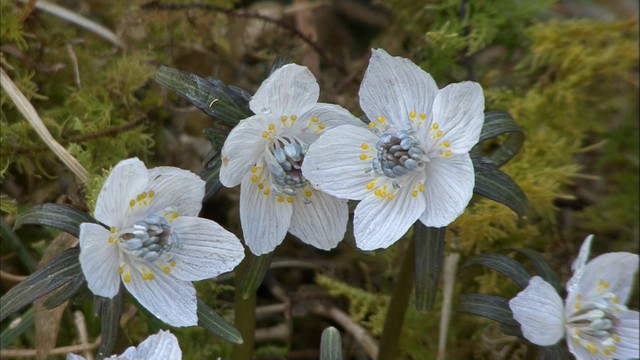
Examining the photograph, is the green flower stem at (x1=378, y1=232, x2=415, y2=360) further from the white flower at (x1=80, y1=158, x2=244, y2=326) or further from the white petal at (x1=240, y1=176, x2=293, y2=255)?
the white flower at (x1=80, y1=158, x2=244, y2=326)

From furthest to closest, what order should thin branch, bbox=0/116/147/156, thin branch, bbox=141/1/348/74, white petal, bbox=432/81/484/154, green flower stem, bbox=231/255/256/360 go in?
thin branch, bbox=141/1/348/74 → thin branch, bbox=0/116/147/156 → green flower stem, bbox=231/255/256/360 → white petal, bbox=432/81/484/154

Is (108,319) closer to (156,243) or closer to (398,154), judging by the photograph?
→ (156,243)

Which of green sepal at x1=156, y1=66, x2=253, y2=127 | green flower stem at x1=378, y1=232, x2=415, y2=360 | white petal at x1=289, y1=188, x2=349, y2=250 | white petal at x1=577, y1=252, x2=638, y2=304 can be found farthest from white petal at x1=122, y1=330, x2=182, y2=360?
white petal at x1=577, y1=252, x2=638, y2=304

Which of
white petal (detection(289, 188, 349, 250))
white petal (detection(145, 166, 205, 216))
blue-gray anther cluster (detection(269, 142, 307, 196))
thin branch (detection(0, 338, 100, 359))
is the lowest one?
thin branch (detection(0, 338, 100, 359))

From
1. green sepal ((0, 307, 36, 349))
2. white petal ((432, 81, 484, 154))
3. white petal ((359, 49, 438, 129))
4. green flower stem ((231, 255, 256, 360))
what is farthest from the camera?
green sepal ((0, 307, 36, 349))

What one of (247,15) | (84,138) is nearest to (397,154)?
(84,138)

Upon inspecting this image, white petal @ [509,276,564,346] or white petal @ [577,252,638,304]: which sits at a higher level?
white petal @ [577,252,638,304]
